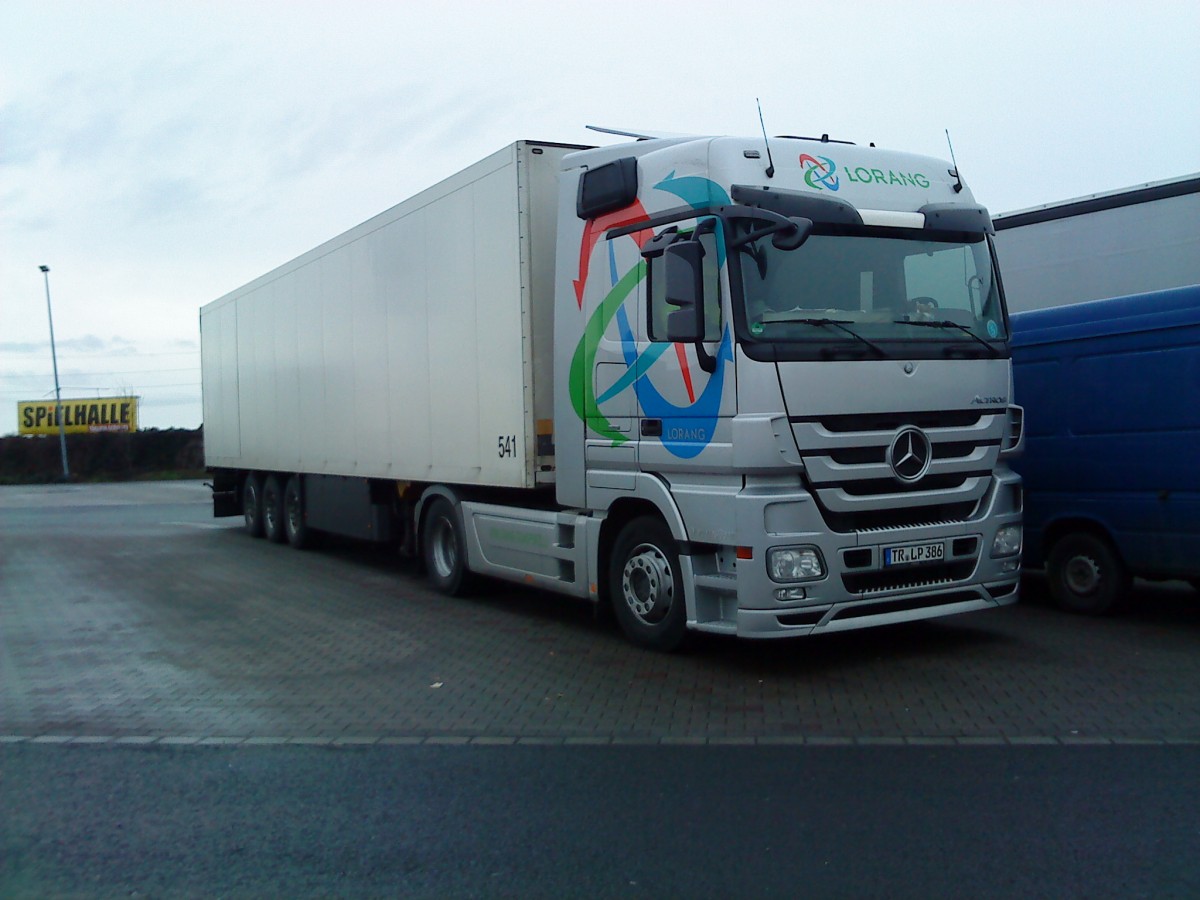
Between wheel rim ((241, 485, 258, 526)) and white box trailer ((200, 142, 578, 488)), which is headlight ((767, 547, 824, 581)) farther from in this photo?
wheel rim ((241, 485, 258, 526))

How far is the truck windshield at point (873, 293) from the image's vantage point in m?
7.69

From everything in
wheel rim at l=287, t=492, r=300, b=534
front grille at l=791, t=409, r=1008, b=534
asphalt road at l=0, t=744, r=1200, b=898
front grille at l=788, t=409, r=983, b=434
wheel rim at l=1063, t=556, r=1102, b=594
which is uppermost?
front grille at l=788, t=409, r=983, b=434

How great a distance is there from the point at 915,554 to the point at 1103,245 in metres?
4.61

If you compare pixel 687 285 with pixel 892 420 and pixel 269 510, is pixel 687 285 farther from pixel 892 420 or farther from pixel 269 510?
pixel 269 510

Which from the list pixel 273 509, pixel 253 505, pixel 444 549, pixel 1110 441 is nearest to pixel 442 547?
pixel 444 549

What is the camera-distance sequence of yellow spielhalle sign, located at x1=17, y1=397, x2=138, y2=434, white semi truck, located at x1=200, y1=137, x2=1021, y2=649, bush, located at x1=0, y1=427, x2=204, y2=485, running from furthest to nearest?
yellow spielhalle sign, located at x1=17, y1=397, x2=138, y2=434 → bush, located at x1=0, y1=427, x2=204, y2=485 → white semi truck, located at x1=200, y1=137, x2=1021, y2=649

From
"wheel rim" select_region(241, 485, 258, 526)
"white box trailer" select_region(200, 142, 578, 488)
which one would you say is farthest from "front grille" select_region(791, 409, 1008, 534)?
"wheel rim" select_region(241, 485, 258, 526)

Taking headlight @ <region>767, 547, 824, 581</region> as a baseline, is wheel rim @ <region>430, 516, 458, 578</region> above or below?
below

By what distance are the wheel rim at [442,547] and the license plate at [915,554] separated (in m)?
5.32

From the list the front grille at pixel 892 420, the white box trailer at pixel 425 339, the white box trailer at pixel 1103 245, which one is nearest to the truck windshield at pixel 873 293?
the front grille at pixel 892 420

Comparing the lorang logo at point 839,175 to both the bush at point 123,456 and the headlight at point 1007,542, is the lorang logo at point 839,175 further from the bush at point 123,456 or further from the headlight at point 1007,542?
the bush at point 123,456

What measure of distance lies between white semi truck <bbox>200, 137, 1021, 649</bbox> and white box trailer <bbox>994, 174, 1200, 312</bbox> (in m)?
2.64

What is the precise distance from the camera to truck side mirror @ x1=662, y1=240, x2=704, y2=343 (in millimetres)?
7723

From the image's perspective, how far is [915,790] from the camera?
5512 mm
